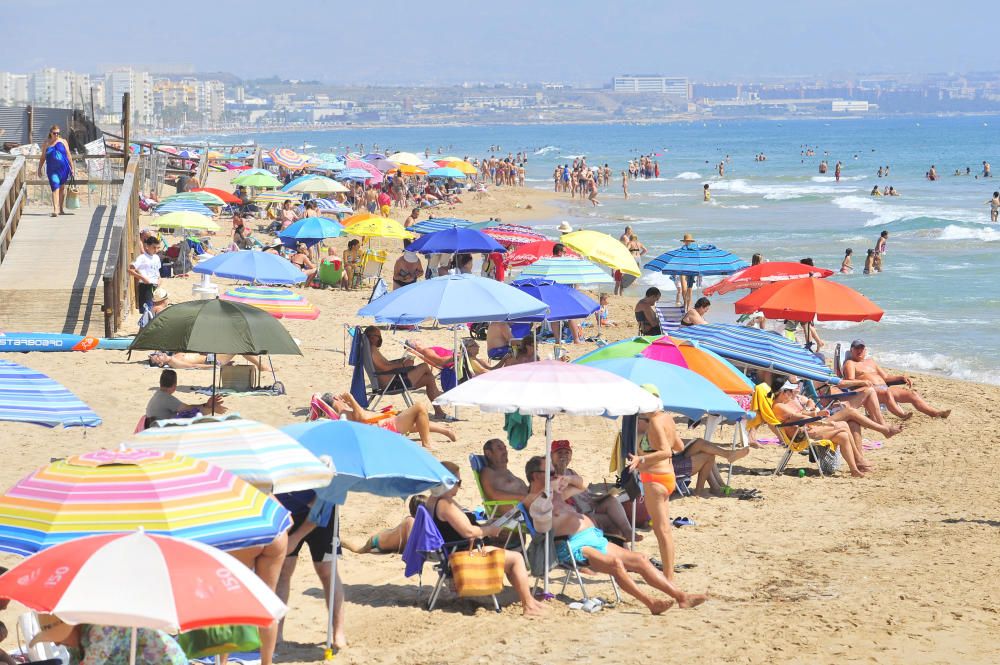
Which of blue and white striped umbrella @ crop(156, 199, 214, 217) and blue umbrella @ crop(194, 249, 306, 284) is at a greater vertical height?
blue and white striped umbrella @ crop(156, 199, 214, 217)

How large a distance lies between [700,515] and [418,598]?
2764mm

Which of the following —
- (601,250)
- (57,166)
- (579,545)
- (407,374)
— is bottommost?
(579,545)

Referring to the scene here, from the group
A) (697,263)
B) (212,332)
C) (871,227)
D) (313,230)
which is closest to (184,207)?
(313,230)

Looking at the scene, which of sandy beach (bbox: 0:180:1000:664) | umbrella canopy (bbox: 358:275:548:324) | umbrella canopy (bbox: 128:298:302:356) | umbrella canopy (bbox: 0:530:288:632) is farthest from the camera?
umbrella canopy (bbox: 358:275:548:324)

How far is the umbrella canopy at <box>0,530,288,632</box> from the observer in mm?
3871

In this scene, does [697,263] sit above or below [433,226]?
below

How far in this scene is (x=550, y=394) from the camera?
7.05 m

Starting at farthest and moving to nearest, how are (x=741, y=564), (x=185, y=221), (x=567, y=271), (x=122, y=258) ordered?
(x=185, y=221) < (x=122, y=258) < (x=567, y=271) < (x=741, y=564)

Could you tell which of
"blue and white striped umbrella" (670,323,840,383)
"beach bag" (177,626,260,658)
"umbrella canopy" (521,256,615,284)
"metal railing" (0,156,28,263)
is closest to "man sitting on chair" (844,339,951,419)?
"blue and white striped umbrella" (670,323,840,383)

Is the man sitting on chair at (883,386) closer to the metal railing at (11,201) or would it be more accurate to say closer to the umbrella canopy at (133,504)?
the umbrella canopy at (133,504)

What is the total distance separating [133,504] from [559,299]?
838 cm

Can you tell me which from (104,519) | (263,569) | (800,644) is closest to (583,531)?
(800,644)

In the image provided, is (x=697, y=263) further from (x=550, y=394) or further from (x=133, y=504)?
(x=133, y=504)

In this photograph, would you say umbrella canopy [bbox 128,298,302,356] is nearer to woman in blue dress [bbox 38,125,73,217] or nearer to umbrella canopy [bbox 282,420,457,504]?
umbrella canopy [bbox 282,420,457,504]
